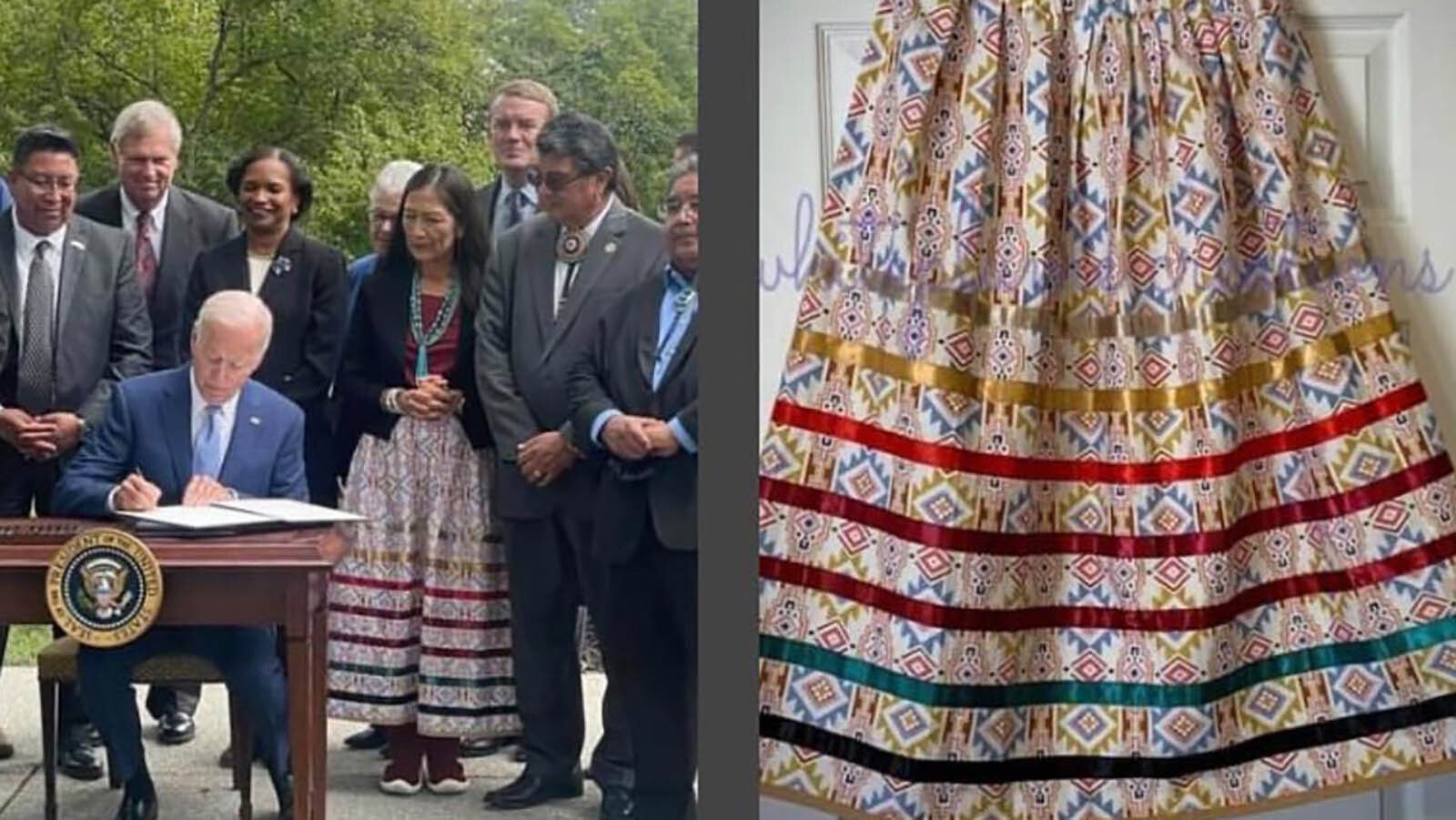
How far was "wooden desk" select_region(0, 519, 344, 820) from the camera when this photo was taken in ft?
5.83

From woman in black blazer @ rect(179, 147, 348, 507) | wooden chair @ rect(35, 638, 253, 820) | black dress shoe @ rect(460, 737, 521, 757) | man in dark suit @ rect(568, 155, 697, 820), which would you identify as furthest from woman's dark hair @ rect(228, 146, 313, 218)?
black dress shoe @ rect(460, 737, 521, 757)

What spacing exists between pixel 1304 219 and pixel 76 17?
1.46m

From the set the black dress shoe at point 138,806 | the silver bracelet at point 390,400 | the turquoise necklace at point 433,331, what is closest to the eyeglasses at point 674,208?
the turquoise necklace at point 433,331

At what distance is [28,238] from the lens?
1.81 m

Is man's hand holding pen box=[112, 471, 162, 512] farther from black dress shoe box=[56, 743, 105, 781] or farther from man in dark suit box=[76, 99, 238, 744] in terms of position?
black dress shoe box=[56, 743, 105, 781]

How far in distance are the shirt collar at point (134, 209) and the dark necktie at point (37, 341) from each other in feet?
0.28

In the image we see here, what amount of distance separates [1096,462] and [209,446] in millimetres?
1094

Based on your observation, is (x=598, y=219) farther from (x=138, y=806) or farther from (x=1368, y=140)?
(x=1368, y=140)

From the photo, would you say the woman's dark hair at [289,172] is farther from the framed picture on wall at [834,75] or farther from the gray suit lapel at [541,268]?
the framed picture on wall at [834,75]

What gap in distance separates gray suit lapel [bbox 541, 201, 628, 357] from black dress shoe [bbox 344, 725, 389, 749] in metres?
0.43

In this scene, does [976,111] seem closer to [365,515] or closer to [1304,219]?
[1304,219]

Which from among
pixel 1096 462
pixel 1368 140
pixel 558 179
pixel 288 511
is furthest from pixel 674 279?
pixel 1368 140

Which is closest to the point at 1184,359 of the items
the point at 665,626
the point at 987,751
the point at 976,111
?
the point at 976,111

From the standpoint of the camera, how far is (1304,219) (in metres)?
2.22
